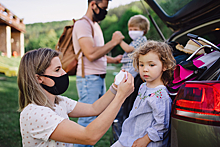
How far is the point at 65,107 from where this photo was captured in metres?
1.75

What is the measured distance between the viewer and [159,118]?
1.51 m

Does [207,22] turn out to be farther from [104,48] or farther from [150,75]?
[104,48]

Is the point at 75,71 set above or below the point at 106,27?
below

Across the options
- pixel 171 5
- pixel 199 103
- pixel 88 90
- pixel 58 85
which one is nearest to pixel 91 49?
pixel 88 90

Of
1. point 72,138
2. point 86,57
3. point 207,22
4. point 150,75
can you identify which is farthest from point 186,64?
point 86,57

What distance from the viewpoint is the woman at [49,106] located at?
4.16 feet

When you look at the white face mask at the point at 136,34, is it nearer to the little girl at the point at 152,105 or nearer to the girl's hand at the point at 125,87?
the little girl at the point at 152,105

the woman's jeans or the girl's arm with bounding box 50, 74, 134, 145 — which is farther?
the woman's jeans

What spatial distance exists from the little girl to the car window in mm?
755

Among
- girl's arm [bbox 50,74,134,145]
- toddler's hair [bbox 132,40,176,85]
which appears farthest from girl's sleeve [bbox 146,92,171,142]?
girl's arm [bbox 50,74,134,145]

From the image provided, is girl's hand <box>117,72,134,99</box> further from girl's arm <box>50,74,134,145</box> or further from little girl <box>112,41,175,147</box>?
little girl <box>112,41,175,147</box>

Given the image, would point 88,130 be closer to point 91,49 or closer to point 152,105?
point 152,105

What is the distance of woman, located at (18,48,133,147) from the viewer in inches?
49.9

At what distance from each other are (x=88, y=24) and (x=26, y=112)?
4.68 ft
